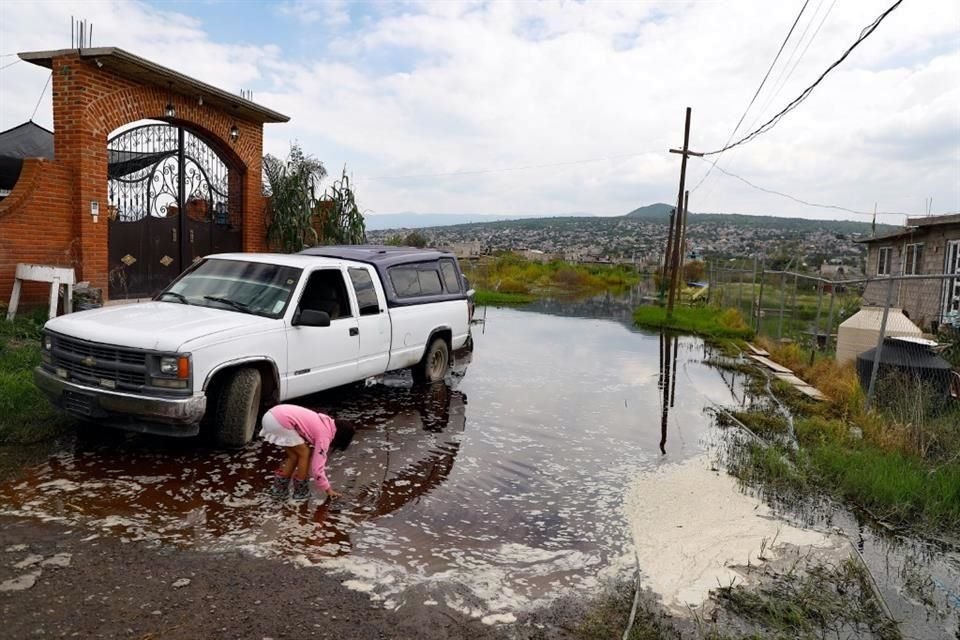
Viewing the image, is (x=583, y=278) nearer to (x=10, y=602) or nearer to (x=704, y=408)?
(x=704, y=408)

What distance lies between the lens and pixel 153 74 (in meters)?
12.3

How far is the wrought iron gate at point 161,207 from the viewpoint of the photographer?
13047mm

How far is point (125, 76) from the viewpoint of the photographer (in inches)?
481

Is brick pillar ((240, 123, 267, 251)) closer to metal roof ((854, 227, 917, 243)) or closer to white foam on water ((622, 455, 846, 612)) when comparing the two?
white foam on water ((622, 455, 846, 612))

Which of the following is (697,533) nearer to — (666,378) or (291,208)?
(666,378)

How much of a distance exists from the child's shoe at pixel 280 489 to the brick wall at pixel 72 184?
24.2ft

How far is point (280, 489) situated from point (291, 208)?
11.9 metres

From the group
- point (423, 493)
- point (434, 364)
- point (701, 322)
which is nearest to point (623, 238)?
point (701, 322)

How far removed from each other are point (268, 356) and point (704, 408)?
6145mm

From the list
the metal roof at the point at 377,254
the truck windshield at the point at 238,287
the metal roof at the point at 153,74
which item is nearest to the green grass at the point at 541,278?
the metal roof at the point at 153,74

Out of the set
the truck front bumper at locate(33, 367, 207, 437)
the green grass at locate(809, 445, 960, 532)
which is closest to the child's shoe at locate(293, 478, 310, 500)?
the truck front bumper at locate(33, 367, 207, 437)

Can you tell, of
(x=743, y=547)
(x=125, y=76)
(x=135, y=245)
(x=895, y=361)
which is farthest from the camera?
(x=135, y=245)

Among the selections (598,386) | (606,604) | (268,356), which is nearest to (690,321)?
(598,386)

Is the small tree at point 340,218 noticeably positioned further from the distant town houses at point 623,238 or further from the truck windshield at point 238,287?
the distant town houses at point 623,238
